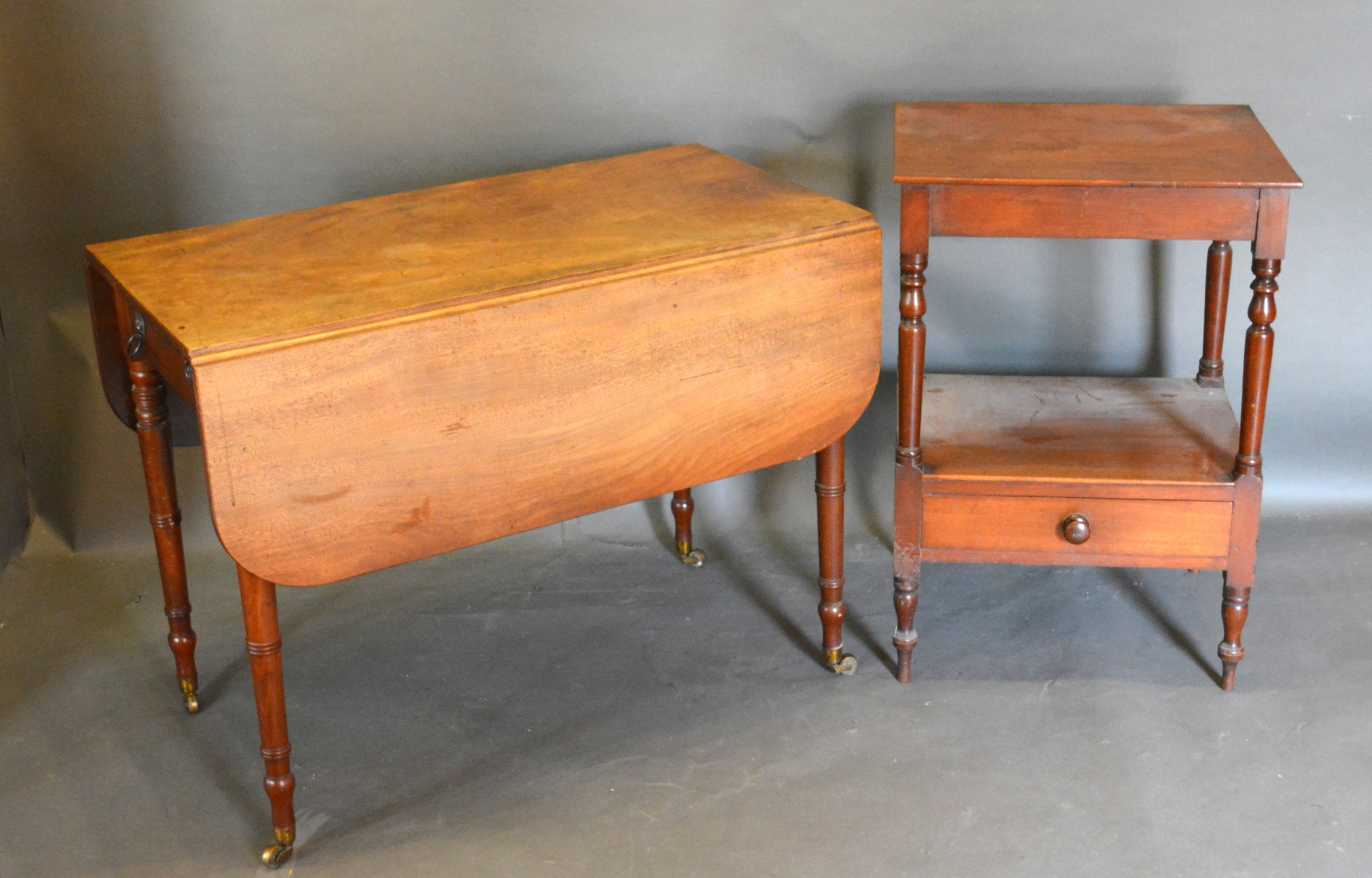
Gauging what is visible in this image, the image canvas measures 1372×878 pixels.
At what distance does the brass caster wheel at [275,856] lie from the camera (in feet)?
6.42

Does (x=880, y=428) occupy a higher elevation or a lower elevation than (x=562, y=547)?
higher

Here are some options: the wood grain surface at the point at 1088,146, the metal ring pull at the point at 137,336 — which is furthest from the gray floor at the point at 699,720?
the wood grain surface at the point at 1088,146

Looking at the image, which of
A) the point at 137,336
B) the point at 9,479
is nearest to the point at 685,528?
the point at 137,336

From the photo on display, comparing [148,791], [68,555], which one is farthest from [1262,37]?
[68,555]

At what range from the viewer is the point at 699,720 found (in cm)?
227

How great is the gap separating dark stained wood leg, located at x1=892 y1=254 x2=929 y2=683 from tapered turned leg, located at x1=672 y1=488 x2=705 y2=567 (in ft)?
1.68

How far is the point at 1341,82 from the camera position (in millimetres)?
2535

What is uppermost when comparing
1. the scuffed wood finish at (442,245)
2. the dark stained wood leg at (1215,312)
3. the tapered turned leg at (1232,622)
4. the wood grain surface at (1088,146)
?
the wood grain surface at (1088,146)

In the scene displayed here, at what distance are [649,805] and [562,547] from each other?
853mm

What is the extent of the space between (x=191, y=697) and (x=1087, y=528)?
146 centimetres

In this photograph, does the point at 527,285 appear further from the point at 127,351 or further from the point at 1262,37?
the point at 1262,37

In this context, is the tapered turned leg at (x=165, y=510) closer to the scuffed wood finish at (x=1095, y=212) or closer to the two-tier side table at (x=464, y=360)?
the two-tier side table at (x=464, y=360)

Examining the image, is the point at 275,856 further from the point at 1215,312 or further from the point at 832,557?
the point at 1215,312

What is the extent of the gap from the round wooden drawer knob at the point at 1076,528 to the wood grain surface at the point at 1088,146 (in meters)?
0.52
